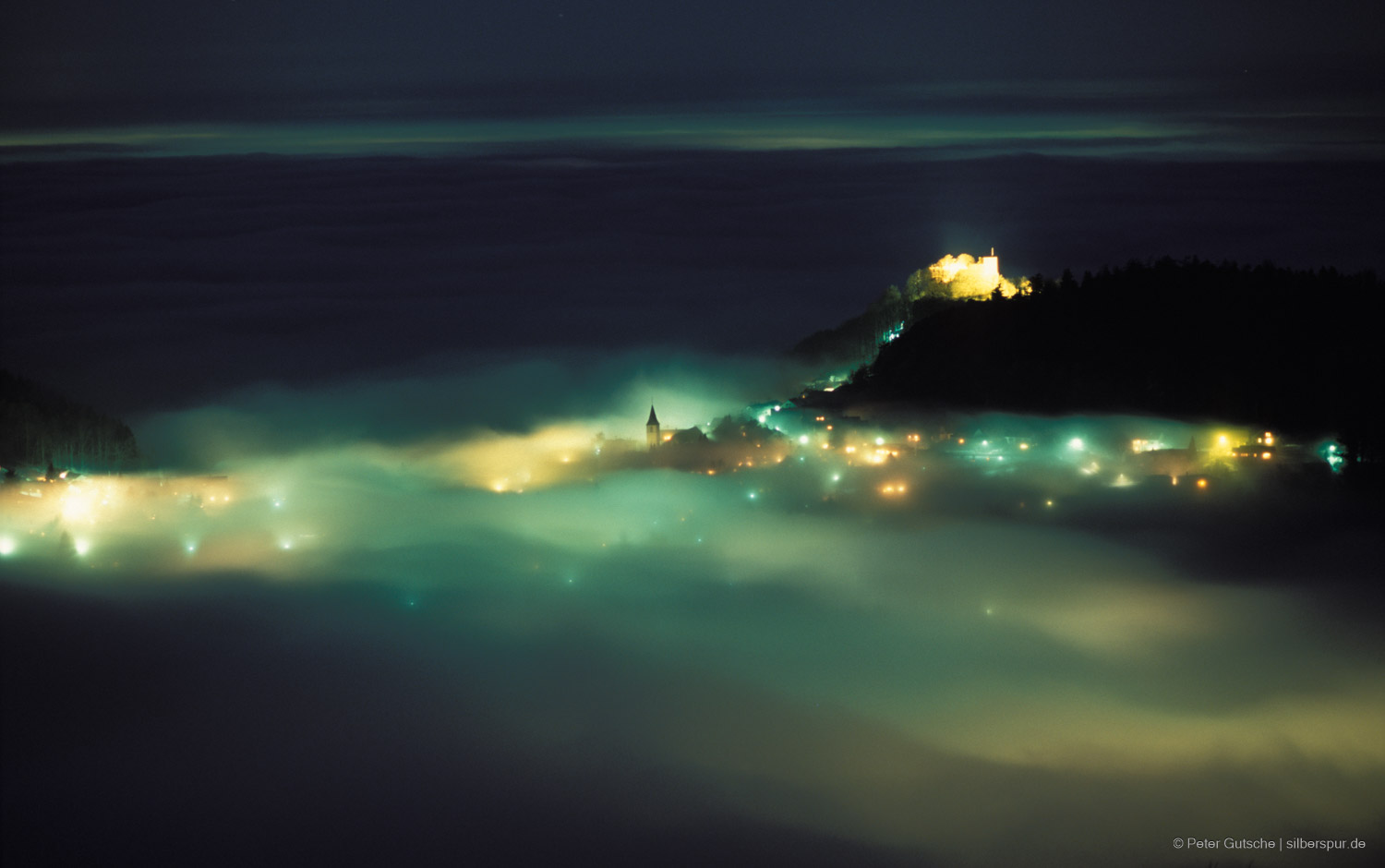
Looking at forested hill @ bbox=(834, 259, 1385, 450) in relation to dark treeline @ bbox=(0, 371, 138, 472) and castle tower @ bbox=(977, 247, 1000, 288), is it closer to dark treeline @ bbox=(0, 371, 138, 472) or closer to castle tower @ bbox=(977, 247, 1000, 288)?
castle tower @ bbox=(977, 247, 1000, 288)

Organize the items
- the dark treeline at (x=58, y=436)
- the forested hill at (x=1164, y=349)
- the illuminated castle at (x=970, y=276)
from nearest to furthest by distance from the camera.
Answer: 1. the forested hill at (x=1164, y=349)
2. the dark treeline at (x=58, y=436)
3. the illuminated castle at (x=970, y=276)

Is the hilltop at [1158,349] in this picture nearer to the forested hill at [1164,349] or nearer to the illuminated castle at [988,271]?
the forested hill at [1164,349]

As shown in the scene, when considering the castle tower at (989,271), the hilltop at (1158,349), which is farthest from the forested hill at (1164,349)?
the castle tower at (989,271)

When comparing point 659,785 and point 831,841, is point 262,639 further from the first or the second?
point 831,841

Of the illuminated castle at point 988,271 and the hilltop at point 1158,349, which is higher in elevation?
the illuminated castle at point 988,271

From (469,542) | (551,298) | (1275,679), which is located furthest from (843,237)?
(1275,679)

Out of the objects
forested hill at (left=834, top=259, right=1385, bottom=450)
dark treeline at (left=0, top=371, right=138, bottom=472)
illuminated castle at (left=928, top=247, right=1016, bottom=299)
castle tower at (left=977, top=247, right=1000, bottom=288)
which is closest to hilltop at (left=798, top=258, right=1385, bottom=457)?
forested hill at (left=834, top=259, right=1385, bottom=450)
